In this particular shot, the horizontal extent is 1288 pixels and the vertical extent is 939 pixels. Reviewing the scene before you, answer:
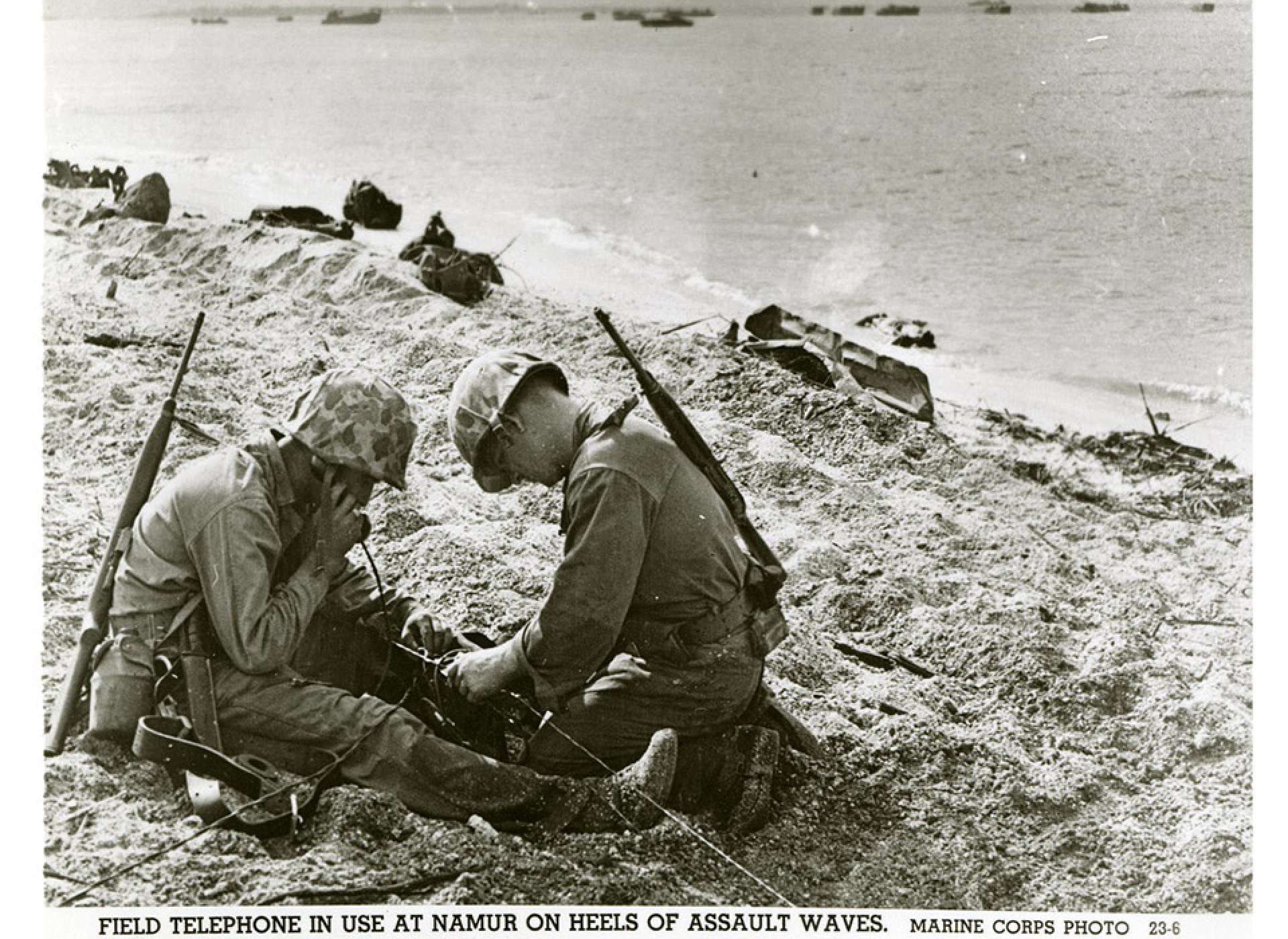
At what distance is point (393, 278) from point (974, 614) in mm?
4816

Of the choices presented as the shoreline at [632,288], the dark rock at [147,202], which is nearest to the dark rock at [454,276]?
the shoreline at [632,288]

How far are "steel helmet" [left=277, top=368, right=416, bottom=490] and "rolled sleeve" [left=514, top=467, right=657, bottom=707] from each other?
1.92 feet

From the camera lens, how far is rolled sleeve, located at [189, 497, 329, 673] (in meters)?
3.88

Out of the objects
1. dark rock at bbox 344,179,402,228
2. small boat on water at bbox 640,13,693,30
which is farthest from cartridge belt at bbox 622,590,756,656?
dark rock at bbox 344,179,402,228

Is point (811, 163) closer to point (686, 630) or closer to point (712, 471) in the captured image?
point (712, 471)

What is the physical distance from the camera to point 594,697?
4.27 metres

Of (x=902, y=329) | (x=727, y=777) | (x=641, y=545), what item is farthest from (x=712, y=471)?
(x=902, y=329)

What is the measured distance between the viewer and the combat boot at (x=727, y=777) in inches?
165

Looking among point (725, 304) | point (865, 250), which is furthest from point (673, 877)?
point (865, 250)

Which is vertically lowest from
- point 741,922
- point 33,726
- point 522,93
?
point 741,922

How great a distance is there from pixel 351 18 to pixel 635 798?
6993 millimetres

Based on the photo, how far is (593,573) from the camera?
3.98 metres

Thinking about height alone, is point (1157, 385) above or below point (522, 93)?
below

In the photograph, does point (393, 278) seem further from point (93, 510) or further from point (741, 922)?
point (741, 922)
